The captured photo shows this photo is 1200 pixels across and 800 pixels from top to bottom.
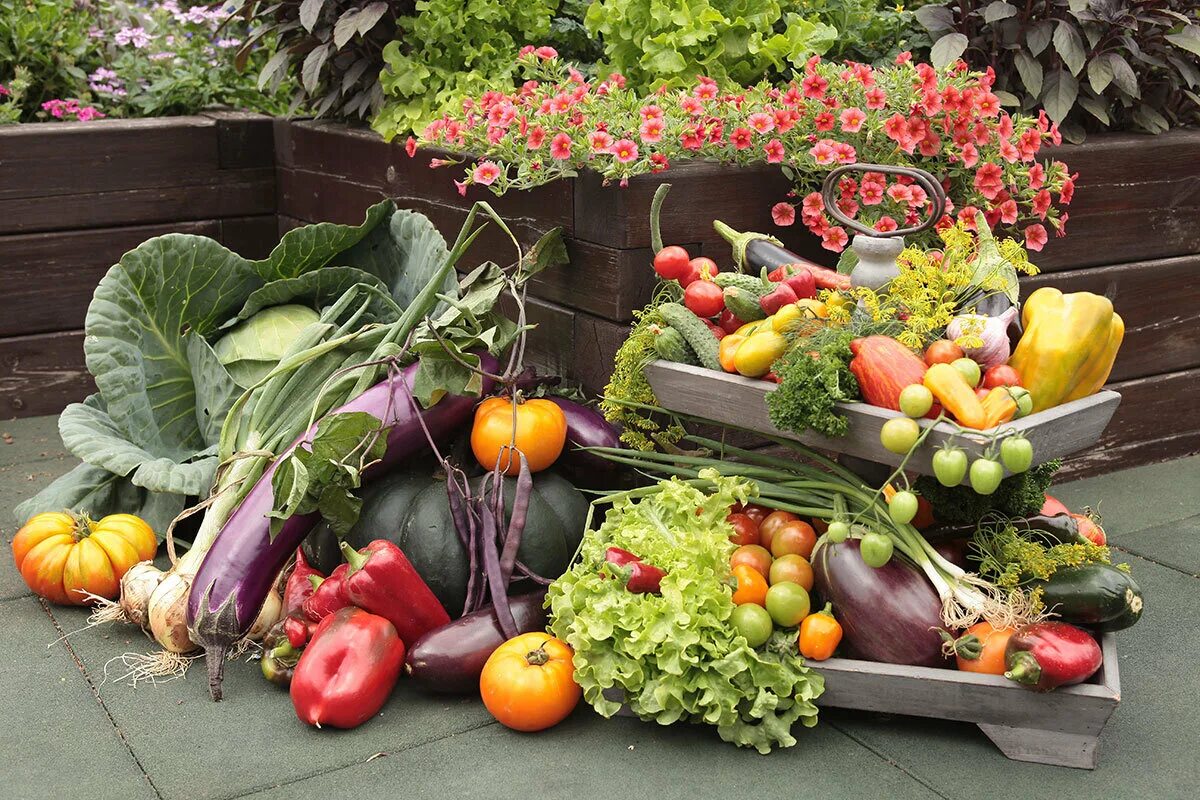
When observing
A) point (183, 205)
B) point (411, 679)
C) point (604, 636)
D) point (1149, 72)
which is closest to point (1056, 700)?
point (604, 636)

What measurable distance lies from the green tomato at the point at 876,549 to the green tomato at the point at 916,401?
9.9 inches

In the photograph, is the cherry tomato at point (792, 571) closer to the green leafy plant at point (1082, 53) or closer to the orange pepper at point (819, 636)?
the orange pepper at point (819, 636)

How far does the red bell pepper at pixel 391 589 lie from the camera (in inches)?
101

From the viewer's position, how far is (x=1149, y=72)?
13.0 feet

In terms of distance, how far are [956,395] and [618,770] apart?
0.95m

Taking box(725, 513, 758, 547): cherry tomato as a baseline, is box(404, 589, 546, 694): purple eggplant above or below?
below

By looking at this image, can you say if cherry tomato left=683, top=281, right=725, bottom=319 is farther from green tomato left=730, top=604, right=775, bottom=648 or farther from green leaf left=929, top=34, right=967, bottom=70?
green leaf left=929, top=34, right=967, bottom=70

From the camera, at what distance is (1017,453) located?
2.19m

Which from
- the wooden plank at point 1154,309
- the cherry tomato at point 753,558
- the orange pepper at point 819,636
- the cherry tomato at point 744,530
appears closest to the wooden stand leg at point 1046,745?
the orange pepper at point 819,636

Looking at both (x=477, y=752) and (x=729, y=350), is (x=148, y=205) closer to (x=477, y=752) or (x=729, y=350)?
(x=729, y=350)

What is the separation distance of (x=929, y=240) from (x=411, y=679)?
1.72 m

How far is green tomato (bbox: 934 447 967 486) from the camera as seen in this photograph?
2.20m

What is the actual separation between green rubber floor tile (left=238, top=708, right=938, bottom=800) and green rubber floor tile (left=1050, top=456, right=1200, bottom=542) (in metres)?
1.53

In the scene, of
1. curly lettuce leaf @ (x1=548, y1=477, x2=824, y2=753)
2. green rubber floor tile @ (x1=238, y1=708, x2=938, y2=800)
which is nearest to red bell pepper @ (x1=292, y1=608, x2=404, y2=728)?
green rubber floor tile @ (x1=238, y1=708, x2=938, y2=800)
